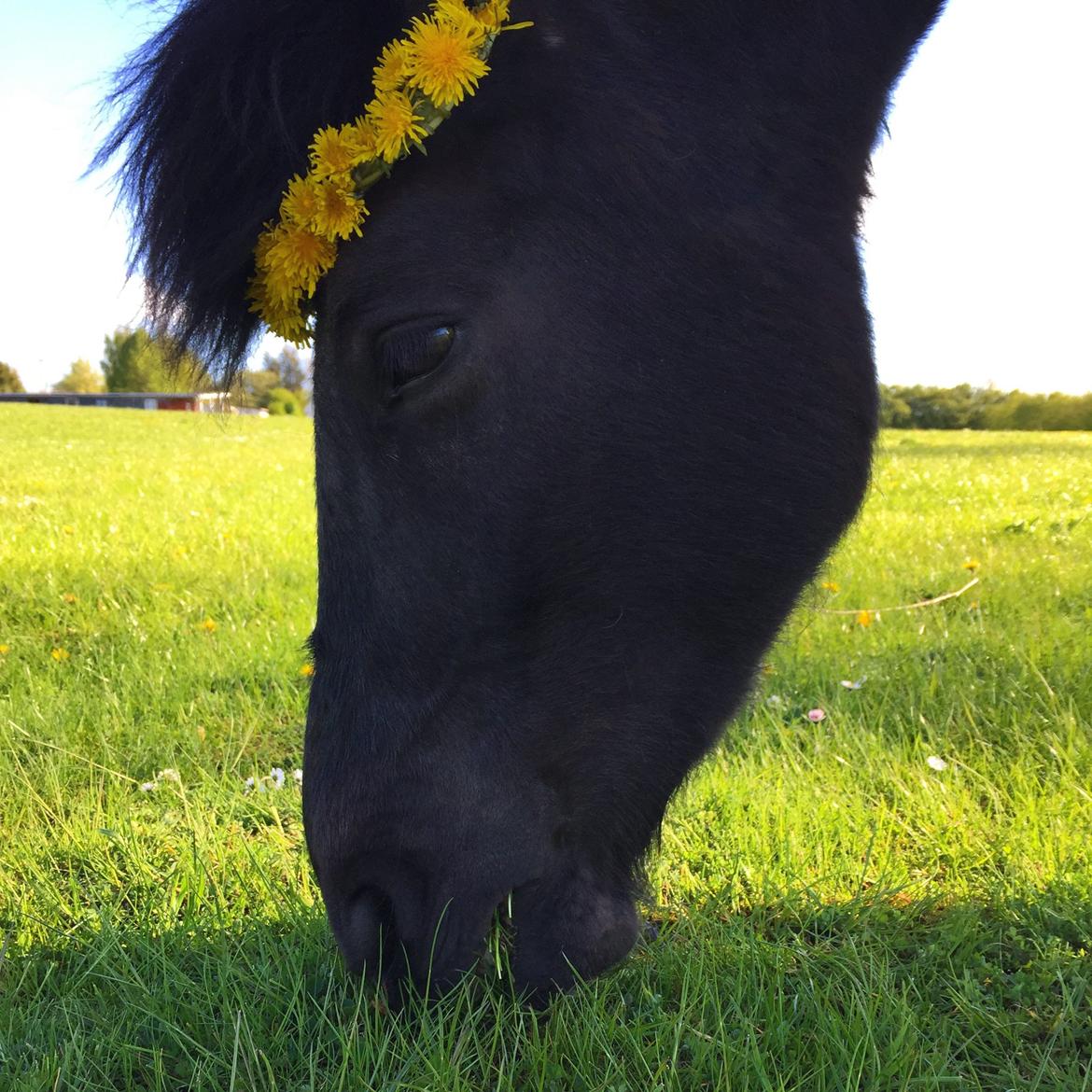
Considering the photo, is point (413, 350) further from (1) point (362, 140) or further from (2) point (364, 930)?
(2) point (364, 930)

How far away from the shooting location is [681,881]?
2076 millimetres

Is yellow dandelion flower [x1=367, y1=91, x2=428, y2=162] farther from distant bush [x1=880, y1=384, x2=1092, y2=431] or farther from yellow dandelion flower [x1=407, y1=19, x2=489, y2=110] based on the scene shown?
distant bush [x1=880, y1=384, x2=1092, y2=431]

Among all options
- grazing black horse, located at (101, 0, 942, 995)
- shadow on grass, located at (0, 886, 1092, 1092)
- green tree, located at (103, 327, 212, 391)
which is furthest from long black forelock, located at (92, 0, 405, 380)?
shadow on grass, located at (0, 886, 1092, 1092)

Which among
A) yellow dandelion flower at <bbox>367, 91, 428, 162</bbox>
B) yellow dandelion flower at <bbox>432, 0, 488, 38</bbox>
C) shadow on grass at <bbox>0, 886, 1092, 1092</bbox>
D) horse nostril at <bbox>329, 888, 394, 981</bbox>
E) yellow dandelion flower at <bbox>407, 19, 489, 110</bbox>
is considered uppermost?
yellow dandelion flower at <bbox>432, 0, 488, 38</bbox>

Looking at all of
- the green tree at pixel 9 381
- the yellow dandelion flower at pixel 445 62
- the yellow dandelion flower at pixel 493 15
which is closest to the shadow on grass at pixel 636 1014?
the yellow dandelion flower at pixel 445 62

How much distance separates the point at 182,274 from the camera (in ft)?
5.00

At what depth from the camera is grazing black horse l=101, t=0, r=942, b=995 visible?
1358 mm

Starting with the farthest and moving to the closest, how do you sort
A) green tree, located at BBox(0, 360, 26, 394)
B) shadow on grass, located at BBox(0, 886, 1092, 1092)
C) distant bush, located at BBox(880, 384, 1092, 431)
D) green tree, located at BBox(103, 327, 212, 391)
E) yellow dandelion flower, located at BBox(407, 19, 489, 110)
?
green tree, located at BBox(0, 360, 26, 394), distant bush, located at BBox(880, 384, 1092, 431), green tree, located at BBox(103, 327, 212, 391), shadow on grass, located at BBox(0, 886, 1092, 1092), yellow dandelion flower, located at BBox(407, 19, 489, 110)

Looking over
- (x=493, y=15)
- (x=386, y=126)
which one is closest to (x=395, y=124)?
(x=386, y=126)

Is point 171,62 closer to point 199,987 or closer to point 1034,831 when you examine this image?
point 199,987

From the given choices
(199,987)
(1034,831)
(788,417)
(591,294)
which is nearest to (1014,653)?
(1034,831)

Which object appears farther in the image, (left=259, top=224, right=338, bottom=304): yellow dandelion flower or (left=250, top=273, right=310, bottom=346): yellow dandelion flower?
(left=250, top=273, right=310, bottom=346): yellow dandelion flower

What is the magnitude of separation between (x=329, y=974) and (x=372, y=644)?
727 mm

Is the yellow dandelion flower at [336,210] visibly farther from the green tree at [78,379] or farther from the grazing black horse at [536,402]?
the green tree at [78,379]
